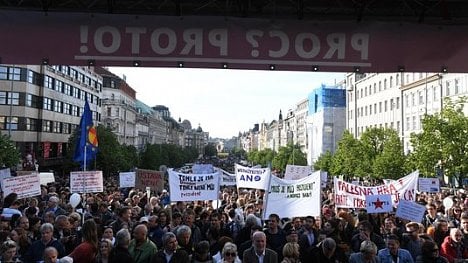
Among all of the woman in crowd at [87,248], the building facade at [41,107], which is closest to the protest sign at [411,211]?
the woman in crowd at [87,248]

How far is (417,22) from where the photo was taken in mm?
6941

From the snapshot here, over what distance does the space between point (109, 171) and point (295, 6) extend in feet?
184

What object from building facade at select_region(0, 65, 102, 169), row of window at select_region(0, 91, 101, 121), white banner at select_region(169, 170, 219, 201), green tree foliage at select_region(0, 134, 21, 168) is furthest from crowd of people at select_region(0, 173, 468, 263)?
row of window at select_region(0, 91, 101, 121)

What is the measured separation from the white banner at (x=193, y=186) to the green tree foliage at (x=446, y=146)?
2694cm

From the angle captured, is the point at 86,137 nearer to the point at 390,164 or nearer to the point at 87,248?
the point at 87,248

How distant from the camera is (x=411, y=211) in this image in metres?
11.4

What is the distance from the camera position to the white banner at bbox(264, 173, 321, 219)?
11219mm

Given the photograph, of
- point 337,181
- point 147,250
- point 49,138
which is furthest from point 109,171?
point 147,250

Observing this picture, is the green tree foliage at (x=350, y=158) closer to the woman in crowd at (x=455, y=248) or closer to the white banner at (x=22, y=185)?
the white banner at (x=22, y=185)

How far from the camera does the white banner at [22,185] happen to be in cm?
1473

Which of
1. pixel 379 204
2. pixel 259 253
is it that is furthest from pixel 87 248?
pixel 379 204

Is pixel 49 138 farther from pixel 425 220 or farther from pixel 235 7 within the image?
pixel 235 7

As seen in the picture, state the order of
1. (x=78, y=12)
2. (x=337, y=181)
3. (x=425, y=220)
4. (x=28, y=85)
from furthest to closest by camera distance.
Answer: (x=28, y=85) → (x=337, y=181) → (x=425, y=220) → (x=78, y=12)

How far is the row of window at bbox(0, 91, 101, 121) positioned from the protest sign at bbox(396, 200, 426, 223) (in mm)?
54331
